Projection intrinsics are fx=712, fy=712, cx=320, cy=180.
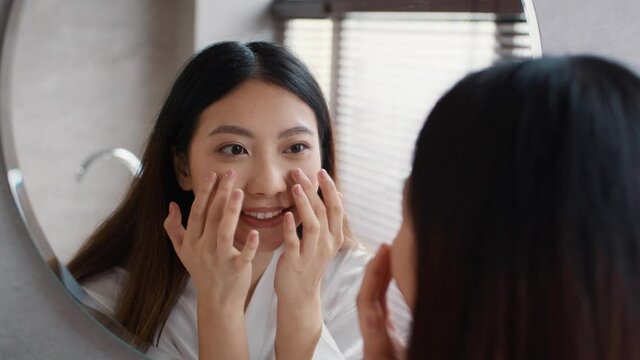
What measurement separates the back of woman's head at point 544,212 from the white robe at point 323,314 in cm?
20

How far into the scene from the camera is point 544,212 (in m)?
0.41

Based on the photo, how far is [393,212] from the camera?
621 mm

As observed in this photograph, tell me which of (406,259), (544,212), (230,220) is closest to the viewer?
(544,212)

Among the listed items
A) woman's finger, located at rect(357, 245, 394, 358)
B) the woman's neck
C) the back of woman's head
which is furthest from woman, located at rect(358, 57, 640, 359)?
the woman's neck

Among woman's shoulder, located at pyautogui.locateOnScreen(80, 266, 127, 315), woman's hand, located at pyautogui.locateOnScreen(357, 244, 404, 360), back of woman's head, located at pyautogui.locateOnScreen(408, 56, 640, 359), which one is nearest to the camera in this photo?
back of woman's head, located at pyautogui.locateOnScreen(408, 56, 640, 359)

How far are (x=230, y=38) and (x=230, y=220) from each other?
16cm

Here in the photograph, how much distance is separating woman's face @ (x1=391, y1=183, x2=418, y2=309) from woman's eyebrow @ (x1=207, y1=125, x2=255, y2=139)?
162 millimetres

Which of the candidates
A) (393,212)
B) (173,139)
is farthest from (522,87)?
(173,139)

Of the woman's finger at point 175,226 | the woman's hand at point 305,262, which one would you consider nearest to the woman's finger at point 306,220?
the woman's hand at point 305,262

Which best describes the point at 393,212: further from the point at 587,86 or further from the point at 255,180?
the point at 587,86

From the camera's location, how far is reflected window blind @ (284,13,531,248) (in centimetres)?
62

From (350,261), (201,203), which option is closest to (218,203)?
(201,203)

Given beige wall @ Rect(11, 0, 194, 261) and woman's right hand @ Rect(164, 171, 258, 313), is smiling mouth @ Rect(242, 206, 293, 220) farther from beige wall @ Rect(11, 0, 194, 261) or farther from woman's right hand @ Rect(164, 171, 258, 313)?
beige wall @ Rect(11, 0, 194, 261)

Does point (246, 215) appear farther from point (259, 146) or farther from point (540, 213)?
point (540, 213)
